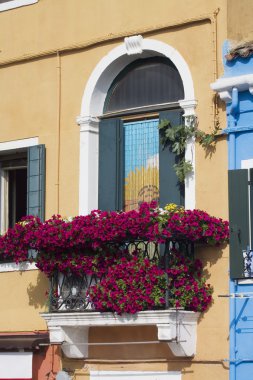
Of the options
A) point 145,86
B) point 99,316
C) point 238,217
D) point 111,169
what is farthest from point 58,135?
point 238,217

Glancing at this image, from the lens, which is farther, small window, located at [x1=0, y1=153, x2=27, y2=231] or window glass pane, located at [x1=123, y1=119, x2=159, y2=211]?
small window, located at [x1=0, y1=153, x2=27, y2=231]

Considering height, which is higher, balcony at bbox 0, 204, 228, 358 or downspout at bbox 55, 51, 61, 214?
downspout at bbox 55, 51, 61, 214

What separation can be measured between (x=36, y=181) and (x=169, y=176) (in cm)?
214

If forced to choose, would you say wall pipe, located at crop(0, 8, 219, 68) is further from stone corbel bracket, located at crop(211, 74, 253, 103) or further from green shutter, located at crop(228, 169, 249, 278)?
green shutter, located at crop(228, 169, 249, 278)

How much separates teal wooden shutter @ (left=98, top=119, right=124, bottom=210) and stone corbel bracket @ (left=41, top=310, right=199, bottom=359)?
175 cm

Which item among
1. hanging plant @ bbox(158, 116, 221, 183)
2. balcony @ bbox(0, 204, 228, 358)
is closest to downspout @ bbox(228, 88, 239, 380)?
hanging plant @ bbox(158, 116, 221, 183)

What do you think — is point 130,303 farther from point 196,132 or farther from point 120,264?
point 196,132

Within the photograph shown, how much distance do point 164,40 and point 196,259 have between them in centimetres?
306

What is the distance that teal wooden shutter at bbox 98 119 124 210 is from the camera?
1661 centimetres

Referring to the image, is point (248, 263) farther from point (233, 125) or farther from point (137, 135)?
point (137, 135)

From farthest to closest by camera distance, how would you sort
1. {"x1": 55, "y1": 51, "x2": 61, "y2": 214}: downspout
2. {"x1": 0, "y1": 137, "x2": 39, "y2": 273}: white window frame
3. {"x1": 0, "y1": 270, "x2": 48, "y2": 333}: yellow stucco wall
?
{"x1": 0, "y1": 137, "x2": 39, "y2": 273}: white window frame, {"x1": 55, "y1": 51, "x2": 61, "y2": 214}: downspout, {"x1": 0, "y1": 270, "x2": 48, "y2": 333}: yellow stucco wall

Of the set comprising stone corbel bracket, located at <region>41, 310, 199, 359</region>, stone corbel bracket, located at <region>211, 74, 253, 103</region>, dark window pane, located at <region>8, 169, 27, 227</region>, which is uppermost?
stone corbel bracket, located at <region>211, 74, 253, 103</region>

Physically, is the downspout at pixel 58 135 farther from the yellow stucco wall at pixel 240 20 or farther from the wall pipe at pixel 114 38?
the yellow stucco wall at pixel 240 20

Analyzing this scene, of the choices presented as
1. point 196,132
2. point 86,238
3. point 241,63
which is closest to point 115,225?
point 86,238
